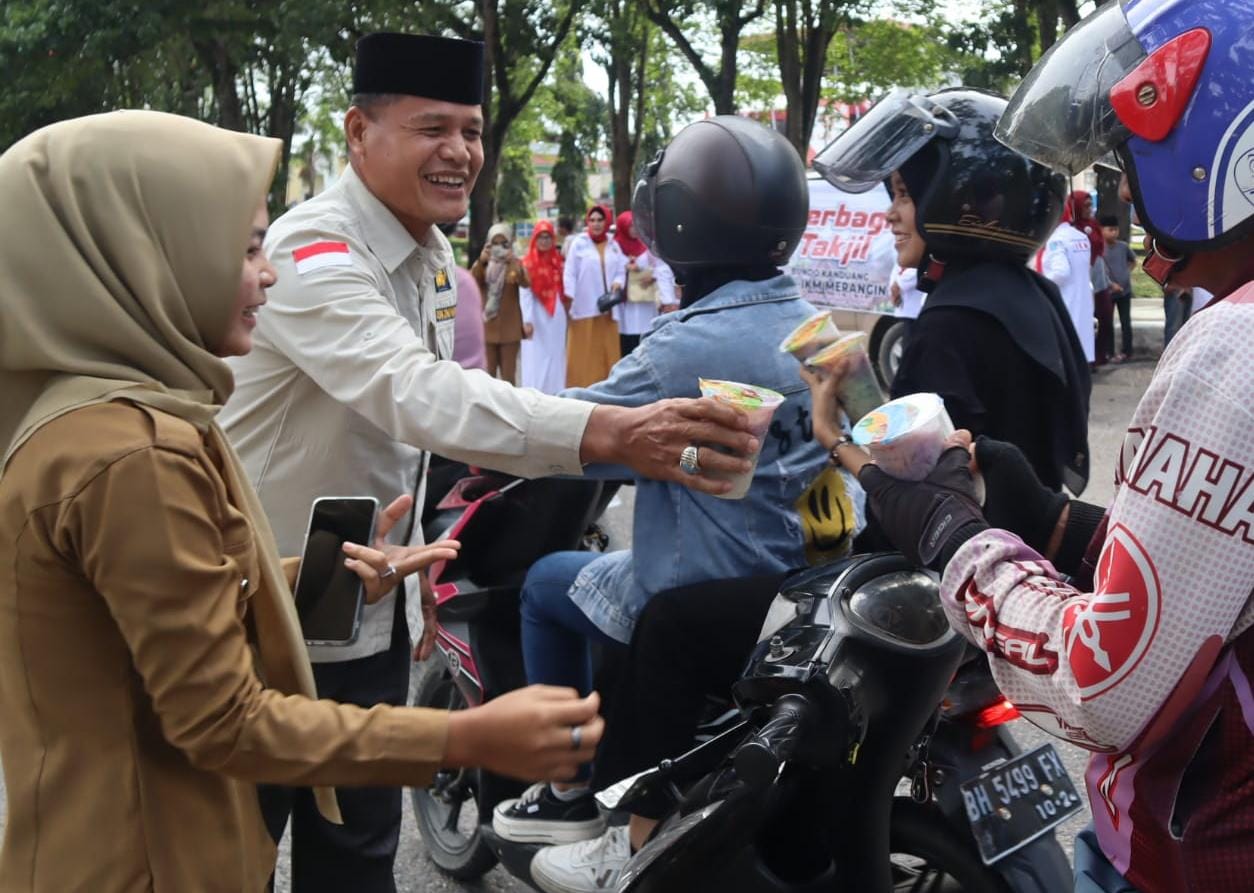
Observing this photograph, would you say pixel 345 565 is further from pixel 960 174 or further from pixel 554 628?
pixel 960 174

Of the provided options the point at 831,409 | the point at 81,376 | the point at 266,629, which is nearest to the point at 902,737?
the point at 831,409

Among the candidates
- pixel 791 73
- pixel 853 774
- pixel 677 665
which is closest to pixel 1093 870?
pixel 853 774

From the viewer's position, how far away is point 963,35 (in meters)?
18.8

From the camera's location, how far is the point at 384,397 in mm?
2553

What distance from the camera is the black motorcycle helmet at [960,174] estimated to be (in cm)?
290

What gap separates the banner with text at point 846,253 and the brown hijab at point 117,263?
887 centimetres

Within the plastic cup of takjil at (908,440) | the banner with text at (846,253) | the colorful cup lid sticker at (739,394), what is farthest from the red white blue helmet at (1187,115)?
the banner with text at (846,253)

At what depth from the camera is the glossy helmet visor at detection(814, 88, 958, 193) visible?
9.73ft

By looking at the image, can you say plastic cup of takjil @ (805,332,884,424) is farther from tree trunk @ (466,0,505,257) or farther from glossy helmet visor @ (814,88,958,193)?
tree trunk @ (466,0,505,257)

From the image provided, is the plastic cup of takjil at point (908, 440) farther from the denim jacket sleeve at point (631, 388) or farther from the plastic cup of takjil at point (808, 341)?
the denim jacket sleeve at point (631, 388)

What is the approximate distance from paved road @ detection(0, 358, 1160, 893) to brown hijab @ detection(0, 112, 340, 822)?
45.3 inches

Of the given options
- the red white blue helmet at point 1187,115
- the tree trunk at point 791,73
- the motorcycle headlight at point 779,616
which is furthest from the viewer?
the tree trunk at point 791,73

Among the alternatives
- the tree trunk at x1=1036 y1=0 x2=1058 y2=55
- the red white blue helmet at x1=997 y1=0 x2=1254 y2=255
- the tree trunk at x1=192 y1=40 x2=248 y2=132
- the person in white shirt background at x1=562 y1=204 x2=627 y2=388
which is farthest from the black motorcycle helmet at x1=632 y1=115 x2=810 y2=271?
the tree trunk at x1=192 y1=40 x2=248 y2=132

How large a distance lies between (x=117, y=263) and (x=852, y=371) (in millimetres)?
1166
